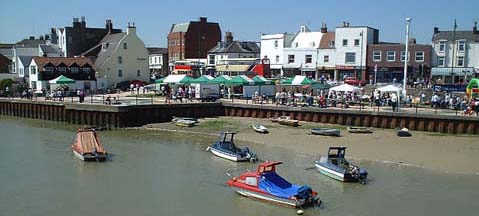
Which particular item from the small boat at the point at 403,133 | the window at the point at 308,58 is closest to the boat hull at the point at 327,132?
the small boat at the point at 403,133

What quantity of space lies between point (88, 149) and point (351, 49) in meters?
46.4

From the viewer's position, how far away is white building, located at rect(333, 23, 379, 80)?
67.7 m

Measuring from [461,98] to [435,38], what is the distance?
74.0ft

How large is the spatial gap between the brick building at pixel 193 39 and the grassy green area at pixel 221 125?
2018 inches

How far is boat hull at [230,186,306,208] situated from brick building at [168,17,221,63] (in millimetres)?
72778

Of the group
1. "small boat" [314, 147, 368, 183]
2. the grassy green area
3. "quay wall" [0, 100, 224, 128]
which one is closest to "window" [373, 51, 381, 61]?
"quay wall" [0, 100, 224, 128]

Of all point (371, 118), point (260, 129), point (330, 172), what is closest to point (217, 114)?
point (260, 129)

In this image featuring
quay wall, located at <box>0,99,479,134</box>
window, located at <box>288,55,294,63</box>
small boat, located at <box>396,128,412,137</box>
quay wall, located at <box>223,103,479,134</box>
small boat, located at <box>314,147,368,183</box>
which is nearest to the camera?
small boat, located at <box>314,147,368,183</box>

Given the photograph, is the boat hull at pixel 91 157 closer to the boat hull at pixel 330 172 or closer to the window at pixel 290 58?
the boat hull at pixel 330 172

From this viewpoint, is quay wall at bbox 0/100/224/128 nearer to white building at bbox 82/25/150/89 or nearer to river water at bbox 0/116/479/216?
river water at bbox 0/116/479/216

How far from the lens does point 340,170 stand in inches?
942

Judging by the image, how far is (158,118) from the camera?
4491 cm

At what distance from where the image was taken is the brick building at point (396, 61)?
65.1 m

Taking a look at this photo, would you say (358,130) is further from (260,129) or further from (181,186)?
(181,186)
